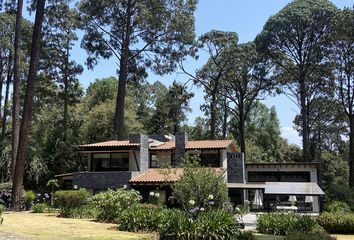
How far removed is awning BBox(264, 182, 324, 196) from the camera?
32.5m

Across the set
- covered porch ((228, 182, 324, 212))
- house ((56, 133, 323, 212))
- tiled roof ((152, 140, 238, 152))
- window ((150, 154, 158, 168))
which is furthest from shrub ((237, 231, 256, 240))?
window ((150, 154, 158, 168))

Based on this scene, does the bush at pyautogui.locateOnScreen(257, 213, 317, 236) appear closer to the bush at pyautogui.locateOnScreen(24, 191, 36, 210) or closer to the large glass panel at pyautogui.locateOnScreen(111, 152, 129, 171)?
the large glass panel at pyautogui.locateOnScreen(111, 152, 129, 171)

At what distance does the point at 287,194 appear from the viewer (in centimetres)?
3350

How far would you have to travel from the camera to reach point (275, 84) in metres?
49.5

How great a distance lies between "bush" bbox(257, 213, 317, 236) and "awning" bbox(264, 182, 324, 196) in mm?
12322

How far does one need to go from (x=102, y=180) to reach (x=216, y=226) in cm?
1764

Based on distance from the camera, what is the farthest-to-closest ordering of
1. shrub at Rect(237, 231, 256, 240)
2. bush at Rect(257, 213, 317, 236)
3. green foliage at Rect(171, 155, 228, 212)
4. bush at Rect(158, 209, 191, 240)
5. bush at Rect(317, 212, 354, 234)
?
bush at Rect(317, 212, 354, 234), bush at Rect(257, 213, 317, 236), green foliage at Rect(171, 155, 228, 212), shrub at Rect(237, 231, 256, 240), bush at Rect(158, 209, 191, 240)

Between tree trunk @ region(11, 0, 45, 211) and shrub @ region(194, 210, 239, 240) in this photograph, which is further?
tree trunk @ region(11, 0, 45, 211)

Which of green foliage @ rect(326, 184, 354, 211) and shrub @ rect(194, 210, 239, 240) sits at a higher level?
green foliage @ rect(326, 184, 354, 211)

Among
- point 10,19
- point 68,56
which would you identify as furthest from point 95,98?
point 10,19

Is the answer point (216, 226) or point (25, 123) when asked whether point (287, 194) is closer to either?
point (216, 226)

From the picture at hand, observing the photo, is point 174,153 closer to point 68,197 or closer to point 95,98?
point 68,197

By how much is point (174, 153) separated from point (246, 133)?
3601 centimetres

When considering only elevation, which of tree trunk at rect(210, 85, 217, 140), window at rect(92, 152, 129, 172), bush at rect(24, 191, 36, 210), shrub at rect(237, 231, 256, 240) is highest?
tree trunk at rect(210, 85, 217, 140)
